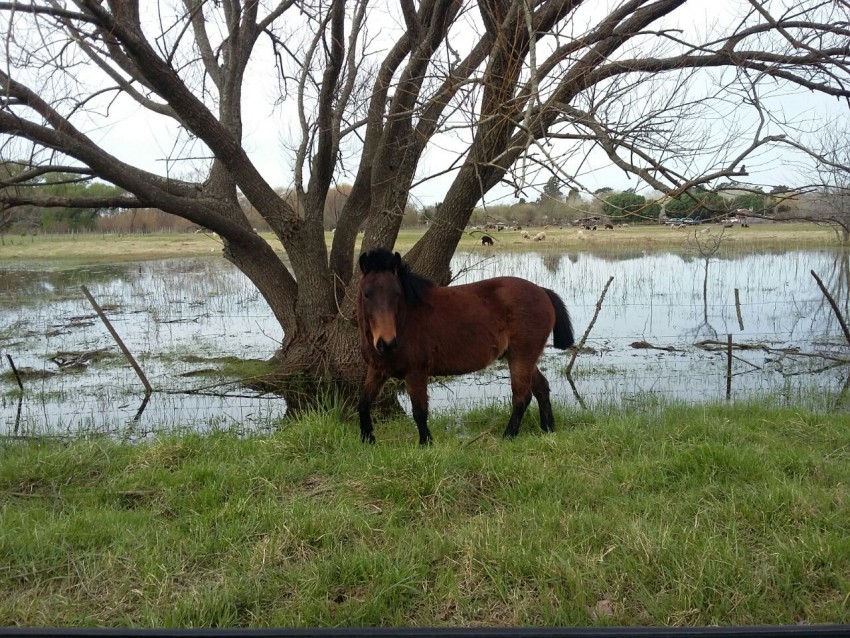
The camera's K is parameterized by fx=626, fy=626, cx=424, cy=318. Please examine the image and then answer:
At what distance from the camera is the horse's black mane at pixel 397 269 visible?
6262 millimetres

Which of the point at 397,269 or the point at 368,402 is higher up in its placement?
the point at 397,269

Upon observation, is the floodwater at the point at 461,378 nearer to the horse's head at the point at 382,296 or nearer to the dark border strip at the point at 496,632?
the horse's head at the point at 382,296

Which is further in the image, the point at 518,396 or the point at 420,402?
the point at 518,396

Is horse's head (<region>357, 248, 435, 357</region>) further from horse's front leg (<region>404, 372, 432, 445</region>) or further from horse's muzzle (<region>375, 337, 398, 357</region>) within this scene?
horse's front leg (<region>404, 372, 432, 445</region>)

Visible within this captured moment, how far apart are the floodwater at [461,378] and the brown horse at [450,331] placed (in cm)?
172

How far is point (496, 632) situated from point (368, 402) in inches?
165

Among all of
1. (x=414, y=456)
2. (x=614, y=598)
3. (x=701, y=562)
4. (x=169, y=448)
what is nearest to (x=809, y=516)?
(x=701, y=562)

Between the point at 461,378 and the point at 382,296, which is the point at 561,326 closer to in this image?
the point at 382,296

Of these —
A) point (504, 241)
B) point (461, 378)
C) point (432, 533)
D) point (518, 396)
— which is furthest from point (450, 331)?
point (504, 241)

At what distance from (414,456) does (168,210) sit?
7190 mm

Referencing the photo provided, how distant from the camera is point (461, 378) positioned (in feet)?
38.9

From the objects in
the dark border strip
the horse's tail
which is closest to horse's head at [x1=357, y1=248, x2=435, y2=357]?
the horse's tail

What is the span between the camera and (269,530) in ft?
13.3

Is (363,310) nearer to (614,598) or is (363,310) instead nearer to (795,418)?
(614,598)
